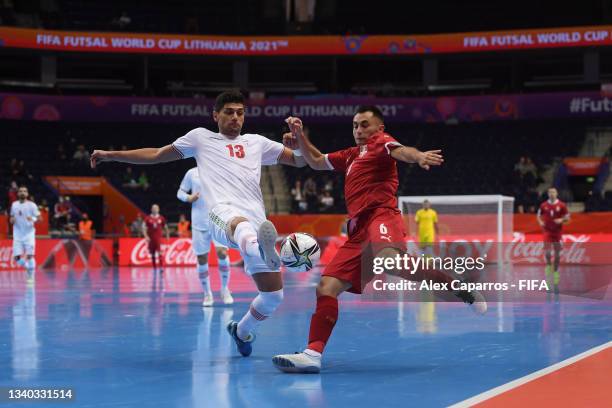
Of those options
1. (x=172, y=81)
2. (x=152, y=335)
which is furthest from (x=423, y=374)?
(x=172, y=81)

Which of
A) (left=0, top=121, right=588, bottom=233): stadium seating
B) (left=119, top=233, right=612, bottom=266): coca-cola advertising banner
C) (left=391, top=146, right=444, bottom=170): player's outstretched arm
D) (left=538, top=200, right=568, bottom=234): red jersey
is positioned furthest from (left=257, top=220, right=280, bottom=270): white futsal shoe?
(left=0, top=121, right=588, bottom=233): stadium seating

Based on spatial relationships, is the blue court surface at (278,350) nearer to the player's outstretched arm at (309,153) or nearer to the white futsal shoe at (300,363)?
the white futsal shoe at (300,363)

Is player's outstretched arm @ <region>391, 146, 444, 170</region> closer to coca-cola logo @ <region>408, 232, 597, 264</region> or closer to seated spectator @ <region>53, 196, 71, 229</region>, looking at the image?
coca-cola logo @ <region>408, 232, 597, 264</region>

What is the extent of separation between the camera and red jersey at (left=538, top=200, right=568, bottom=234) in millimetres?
18406

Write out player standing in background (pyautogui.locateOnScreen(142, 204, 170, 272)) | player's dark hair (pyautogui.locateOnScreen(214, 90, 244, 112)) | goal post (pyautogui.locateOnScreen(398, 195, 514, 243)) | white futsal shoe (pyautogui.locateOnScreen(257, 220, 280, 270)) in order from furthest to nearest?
goal post (pyautogui.locateOnScreen(398, 195, 514, 243))
player standing in background (pyautogui.locateOnScreen(142, 204, 170, 272))
player's dark hair (pyautogui.locateOnScreen(214, 90, 244, 112))
white futsal shoe (pyautogui.locateOnScreen(257, 220, 280, 270))

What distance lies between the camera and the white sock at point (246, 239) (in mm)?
6855

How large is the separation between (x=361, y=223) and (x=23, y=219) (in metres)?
17.0

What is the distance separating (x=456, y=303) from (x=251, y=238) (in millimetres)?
7703

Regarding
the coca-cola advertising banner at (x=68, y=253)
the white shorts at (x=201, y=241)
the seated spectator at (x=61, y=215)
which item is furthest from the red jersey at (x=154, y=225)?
the white shorts at (x=201, y=241)

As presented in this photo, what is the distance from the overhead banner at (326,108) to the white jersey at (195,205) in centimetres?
2609

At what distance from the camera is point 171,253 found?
29031mm

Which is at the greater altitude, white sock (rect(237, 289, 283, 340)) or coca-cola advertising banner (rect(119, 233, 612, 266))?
white sock (rect(237, 289, 283, 340))

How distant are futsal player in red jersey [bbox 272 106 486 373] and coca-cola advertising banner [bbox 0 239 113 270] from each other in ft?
70.2

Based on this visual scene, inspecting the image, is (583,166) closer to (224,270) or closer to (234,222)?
(224,270)
